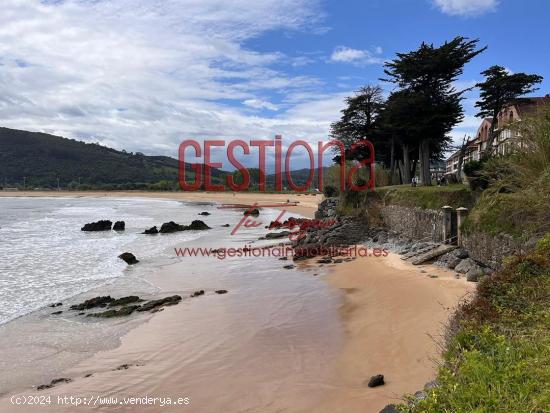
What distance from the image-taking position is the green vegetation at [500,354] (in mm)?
3432

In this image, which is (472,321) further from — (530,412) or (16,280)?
(16,280)

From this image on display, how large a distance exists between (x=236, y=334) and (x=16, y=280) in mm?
10252

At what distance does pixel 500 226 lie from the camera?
12.0 metres

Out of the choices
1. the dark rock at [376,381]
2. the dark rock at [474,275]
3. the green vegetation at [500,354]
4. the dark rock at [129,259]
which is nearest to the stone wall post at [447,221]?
the dark rock at [474,275]

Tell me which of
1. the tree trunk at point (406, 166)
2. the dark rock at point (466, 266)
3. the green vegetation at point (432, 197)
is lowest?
the dark rock at point (466, 266)

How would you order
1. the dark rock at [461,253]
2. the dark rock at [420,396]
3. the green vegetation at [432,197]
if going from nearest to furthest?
the dark rock at [420,396]
the dark rock at [461,253]
the green vegetation at [432,197]

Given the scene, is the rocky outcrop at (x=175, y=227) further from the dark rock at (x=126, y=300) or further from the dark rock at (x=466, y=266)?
the dark rock at (x=466, y=266)

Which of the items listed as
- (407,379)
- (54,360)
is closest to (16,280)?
(54,360)

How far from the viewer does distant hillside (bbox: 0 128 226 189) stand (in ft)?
456

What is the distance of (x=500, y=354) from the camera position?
13.2 ft

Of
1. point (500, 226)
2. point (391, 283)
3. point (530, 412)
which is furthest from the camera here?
point (391, 283)

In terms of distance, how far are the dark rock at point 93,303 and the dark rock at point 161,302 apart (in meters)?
1.23

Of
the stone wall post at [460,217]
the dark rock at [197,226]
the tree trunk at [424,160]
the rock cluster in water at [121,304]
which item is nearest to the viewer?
the rock cluster in water at [121,304]

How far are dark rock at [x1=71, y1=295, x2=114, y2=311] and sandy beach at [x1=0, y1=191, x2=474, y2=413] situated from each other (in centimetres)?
210
